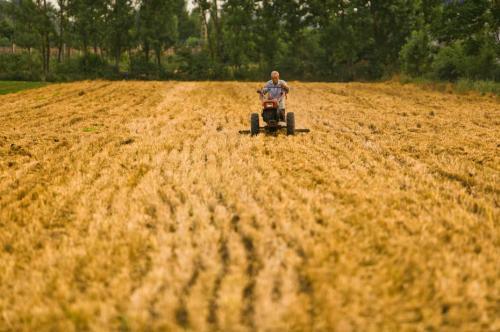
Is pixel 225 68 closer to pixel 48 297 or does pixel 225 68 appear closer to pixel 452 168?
pixel 452 168

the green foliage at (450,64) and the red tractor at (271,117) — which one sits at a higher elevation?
the green foliage at (450,64)

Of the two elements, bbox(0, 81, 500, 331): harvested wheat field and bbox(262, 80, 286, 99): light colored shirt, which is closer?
bbox(0, 81, 500, 331): harvested wheat field

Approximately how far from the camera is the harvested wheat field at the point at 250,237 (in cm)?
237

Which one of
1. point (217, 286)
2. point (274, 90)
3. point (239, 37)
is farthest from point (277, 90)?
point (239, 37)

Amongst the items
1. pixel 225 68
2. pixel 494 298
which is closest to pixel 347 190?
pixel 494 298

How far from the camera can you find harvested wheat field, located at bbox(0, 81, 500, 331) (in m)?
2.37

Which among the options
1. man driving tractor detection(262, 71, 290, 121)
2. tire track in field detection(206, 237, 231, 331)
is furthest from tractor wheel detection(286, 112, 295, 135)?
tire track in field detection(206, 237, 231, 331)

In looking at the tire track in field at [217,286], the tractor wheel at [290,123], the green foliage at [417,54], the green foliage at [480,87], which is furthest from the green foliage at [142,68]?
the tire track in field at [217,286]

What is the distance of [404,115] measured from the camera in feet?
37.9

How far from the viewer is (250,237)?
327 centimetres

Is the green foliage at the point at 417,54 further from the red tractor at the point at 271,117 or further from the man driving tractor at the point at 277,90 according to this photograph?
the red tractor at the point at 271,117

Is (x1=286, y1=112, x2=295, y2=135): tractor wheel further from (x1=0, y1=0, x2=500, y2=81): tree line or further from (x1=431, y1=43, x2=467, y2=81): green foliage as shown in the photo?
(x1=0, y1=0, x2=500, y2=81): tree line

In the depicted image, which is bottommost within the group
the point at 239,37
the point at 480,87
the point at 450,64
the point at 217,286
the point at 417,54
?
the point at 217,286

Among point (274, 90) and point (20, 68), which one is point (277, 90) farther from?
point (20, 68)
